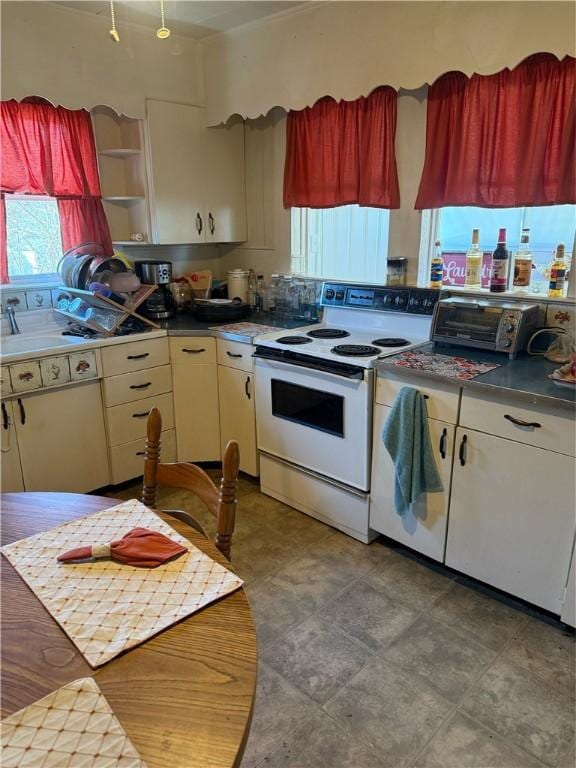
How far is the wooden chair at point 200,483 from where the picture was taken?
125 cm

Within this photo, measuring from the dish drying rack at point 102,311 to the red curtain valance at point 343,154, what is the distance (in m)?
1.11

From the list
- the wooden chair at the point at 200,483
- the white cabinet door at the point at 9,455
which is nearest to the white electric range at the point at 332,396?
the wooden chair at the point at 200,483

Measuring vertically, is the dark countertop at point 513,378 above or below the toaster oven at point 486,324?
below

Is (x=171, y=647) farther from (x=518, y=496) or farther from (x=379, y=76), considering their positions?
(x=379, y=76)

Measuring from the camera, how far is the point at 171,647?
93 centimetres

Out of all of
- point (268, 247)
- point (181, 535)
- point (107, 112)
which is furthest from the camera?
point (268, 247)

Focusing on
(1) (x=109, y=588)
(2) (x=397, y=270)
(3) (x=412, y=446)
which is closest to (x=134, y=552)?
(1) (x=109, y=588)

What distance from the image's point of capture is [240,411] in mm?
3115

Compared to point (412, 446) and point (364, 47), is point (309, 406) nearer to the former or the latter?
point (412, 446)

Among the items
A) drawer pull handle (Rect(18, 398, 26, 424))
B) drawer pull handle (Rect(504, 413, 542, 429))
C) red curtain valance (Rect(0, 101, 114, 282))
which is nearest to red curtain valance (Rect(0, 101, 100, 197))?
red curtain valance (Rect(0, 101, 114, 282))

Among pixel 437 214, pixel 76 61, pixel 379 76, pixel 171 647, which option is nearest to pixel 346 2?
pixel 379 76

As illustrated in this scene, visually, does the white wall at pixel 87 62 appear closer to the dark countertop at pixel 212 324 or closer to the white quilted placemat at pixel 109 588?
the dark countertop at pixel 212 324

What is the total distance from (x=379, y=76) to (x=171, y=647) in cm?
262

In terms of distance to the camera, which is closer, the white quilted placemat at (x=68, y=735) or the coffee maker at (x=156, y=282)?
the white quilted placemat at (x=68, y=735)
